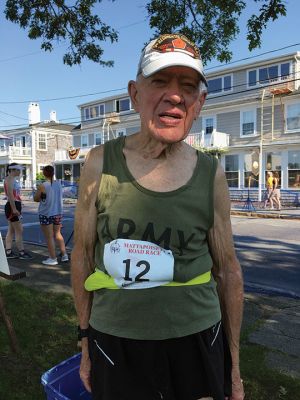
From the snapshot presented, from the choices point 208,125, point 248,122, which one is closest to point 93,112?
point 208,125

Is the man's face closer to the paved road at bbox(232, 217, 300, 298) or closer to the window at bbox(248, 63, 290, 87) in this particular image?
the paved road at bbox(232, 217, 300, 298)

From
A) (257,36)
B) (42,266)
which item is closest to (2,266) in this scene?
(42,266)

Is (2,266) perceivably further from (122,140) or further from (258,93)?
(258,93)

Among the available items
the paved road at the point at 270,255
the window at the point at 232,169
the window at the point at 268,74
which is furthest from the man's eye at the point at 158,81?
the window at the point at 232,169

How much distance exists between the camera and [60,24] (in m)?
6.80

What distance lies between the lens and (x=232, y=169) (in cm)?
2655

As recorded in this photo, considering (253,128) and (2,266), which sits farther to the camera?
(253,128)

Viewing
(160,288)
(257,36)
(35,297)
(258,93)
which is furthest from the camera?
(258,93)

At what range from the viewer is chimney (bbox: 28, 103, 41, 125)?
4525 centimetres

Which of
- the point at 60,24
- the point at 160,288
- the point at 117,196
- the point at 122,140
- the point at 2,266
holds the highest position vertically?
the point at 60,24

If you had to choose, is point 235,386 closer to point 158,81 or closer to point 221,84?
point 158,81

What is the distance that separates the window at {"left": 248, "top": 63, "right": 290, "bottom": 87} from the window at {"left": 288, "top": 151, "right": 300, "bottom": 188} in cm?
474

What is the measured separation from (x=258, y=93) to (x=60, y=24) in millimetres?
20277

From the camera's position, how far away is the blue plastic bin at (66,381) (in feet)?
6.91
